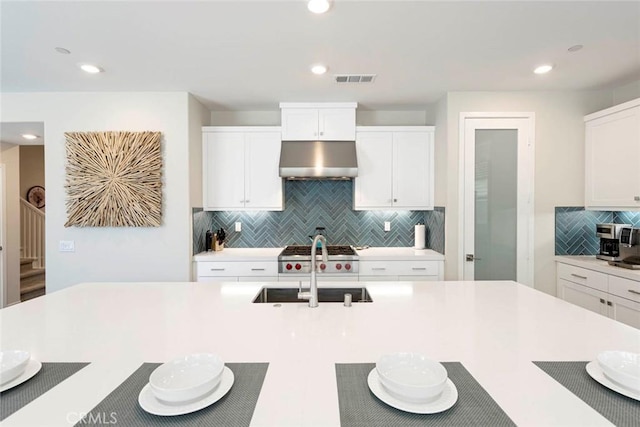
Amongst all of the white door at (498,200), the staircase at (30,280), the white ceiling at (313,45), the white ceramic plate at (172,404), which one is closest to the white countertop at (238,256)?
the white ceiling at (313,45)

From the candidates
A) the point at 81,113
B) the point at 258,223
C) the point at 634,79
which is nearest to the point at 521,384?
the point at 258,223

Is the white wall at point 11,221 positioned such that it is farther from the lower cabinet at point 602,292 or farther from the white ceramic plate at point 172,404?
the lower cabinet at point 602,292

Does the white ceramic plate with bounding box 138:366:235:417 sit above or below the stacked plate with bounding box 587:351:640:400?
below

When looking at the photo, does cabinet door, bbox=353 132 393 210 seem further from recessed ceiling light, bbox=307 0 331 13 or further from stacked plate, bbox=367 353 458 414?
stacked plate, bbox=367 353 458 414

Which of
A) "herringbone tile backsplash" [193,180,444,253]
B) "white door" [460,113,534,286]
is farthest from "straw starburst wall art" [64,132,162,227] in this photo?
"white door" [460,113,534,286]

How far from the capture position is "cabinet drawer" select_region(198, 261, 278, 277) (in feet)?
10.6

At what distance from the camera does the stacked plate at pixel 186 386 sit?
788 mm

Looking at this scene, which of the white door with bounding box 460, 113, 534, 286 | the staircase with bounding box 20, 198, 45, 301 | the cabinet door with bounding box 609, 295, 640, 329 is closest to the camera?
the cabinet door with bounding box 609, 295, 640, 329

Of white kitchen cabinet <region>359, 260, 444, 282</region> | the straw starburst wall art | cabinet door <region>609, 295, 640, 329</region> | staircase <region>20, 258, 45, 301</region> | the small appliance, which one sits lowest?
staircase <region>20, 258, 45, 301</region>

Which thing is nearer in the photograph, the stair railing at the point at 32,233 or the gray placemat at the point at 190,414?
the gray placemat at the point at 190,414

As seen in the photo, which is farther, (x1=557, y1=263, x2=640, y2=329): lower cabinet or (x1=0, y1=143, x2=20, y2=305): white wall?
(x1=0, y1=143, x2=20, y2=305): white wall

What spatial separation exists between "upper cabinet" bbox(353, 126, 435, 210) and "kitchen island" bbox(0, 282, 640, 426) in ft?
5.90

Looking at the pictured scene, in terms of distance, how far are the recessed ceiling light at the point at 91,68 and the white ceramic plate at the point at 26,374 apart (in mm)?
2467

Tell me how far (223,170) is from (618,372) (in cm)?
346
